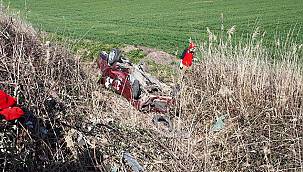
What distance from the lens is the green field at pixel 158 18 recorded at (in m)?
18.9

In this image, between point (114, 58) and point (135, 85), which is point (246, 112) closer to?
point (135, 85)

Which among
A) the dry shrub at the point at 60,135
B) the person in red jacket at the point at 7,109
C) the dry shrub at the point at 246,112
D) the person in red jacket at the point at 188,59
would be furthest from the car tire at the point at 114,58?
the person in red jacket at the point at 7,109

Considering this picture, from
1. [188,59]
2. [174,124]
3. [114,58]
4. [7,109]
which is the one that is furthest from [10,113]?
[114,58]

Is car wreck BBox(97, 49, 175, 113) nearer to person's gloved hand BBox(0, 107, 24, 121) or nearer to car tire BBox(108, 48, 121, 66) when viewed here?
car tire BBox(108, 48, 121, 66)

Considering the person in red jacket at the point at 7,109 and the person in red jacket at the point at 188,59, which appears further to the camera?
the person in red jacket at the point at 188,59

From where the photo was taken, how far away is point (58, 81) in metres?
7.00

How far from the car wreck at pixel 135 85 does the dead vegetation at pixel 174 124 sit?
0.56 m

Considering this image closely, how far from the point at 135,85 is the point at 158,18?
763 inches

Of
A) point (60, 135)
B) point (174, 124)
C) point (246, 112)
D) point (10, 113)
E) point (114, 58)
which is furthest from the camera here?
point (114, 58)

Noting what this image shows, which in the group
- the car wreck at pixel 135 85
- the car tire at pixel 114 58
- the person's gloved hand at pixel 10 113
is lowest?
the car wreck at pixel 135 85

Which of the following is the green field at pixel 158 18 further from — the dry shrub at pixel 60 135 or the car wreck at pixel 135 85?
the dry shrub at pixel 60 135

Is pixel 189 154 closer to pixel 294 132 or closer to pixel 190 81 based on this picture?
pixel 294 132

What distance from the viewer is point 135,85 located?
8.27m

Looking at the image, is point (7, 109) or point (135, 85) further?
point (135, 85)
